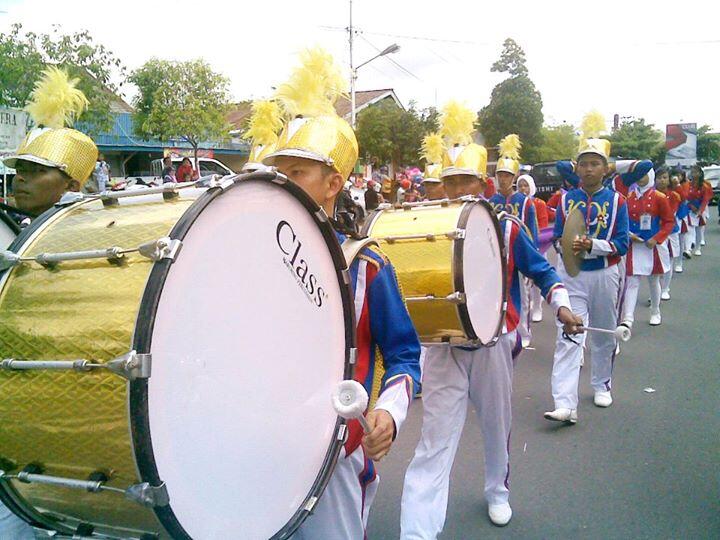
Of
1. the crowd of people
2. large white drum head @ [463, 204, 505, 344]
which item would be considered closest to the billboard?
the crowd of people

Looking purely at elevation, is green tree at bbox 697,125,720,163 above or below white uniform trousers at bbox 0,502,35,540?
above

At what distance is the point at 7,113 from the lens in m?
8.31

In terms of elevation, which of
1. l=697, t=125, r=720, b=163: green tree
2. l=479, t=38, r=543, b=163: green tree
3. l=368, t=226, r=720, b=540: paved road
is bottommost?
l=368, t=226, r=720, b=540: paved road

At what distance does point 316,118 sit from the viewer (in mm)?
2354

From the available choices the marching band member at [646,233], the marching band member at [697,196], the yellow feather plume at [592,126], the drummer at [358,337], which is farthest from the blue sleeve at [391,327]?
the marching band member at [697,196]

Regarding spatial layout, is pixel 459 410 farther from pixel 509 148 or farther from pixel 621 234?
pixel 509 148

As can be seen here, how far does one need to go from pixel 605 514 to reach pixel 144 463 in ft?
9.52

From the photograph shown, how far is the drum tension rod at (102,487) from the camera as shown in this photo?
4.18ft

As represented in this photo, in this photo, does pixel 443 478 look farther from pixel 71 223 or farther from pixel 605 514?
pixel 71 223

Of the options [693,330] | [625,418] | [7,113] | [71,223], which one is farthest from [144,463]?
[7,113]

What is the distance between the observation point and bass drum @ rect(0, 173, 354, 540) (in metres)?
1.30

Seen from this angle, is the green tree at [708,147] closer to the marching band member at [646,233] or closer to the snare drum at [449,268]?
the marching band member at [646,233]

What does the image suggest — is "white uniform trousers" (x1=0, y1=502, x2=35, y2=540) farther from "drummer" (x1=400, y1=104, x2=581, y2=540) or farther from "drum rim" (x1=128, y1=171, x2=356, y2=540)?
"drummer" (x1=400, y1=104, x2=581, y2=540)

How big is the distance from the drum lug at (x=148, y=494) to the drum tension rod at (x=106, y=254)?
Result: 46 cm
